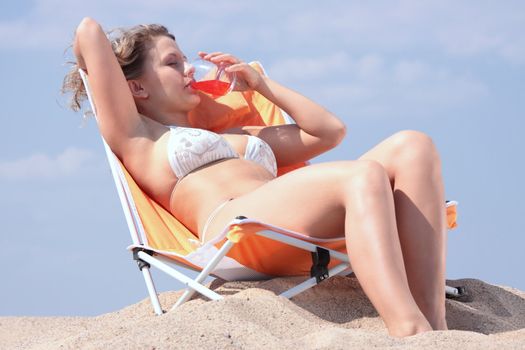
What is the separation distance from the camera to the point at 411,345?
8.68 ft

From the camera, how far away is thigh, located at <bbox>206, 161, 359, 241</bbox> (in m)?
3.25

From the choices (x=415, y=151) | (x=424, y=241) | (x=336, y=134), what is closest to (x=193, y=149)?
(x=336, y=134)

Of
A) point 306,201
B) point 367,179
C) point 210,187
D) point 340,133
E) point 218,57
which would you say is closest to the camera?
point 367,179

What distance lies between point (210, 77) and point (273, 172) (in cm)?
53

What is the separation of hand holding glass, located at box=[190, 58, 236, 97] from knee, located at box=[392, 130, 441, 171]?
0.96m

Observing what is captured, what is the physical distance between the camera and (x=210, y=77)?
4.16 m

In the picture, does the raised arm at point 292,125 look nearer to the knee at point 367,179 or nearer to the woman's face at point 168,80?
the woman's face at point 168,80

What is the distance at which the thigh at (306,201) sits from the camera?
325cm

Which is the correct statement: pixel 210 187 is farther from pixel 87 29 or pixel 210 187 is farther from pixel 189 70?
pixel 87 29

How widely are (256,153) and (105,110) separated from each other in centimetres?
70

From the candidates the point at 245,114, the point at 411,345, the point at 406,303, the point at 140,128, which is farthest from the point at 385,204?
the point at 245,114

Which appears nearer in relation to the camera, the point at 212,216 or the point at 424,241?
the point at 424,241

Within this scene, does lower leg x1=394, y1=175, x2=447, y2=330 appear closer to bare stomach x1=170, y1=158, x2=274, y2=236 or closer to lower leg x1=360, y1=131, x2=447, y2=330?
lower leg x1=360, y1=131, x2=447, y2=330

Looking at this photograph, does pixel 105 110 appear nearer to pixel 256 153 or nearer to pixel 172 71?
pixel 172 71
